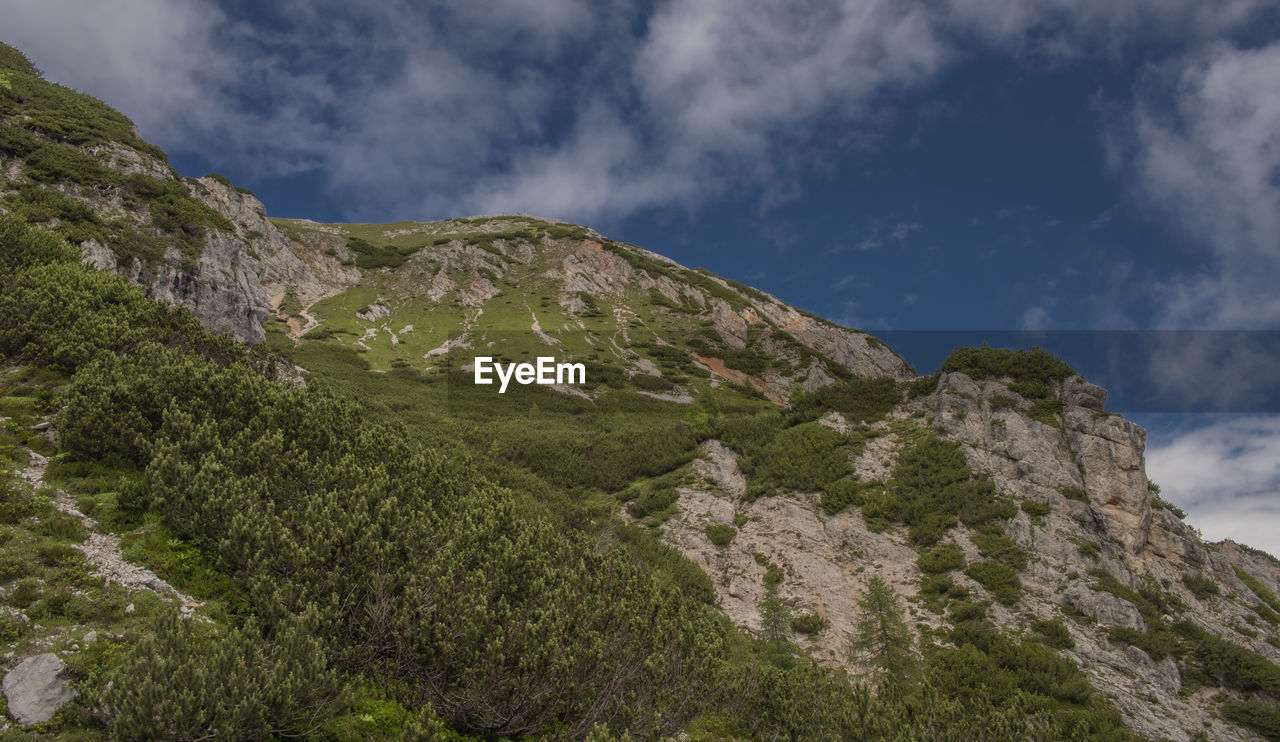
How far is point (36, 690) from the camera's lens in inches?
337

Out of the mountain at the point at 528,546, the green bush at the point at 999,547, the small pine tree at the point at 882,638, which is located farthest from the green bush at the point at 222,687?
the green bush at the point at 999,547

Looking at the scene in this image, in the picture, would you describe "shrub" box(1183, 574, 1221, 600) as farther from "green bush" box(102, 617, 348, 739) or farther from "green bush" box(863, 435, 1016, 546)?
"green bush" box(102, 617, 348, 739)

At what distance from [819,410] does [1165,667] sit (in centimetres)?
2681

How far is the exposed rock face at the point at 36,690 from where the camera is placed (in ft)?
27.3

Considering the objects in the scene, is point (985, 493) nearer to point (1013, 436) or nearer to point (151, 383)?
point (1013, 436)

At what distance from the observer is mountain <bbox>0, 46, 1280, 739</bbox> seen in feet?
38.2

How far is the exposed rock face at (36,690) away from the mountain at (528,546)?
4 centimetres

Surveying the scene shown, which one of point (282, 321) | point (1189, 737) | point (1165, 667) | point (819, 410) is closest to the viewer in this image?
point (1189, 737)

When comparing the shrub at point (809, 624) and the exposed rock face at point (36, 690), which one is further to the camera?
the shrub at point (809, 624)

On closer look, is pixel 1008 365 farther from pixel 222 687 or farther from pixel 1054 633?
pixel 222 687

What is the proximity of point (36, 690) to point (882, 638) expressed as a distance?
28882 millimetres

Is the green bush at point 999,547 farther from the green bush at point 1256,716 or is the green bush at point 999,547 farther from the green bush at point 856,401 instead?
the green bush at point 856,401

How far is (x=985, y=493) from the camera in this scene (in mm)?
35469

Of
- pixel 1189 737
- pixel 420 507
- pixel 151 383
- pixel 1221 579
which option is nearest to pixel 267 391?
pixel 151 383
